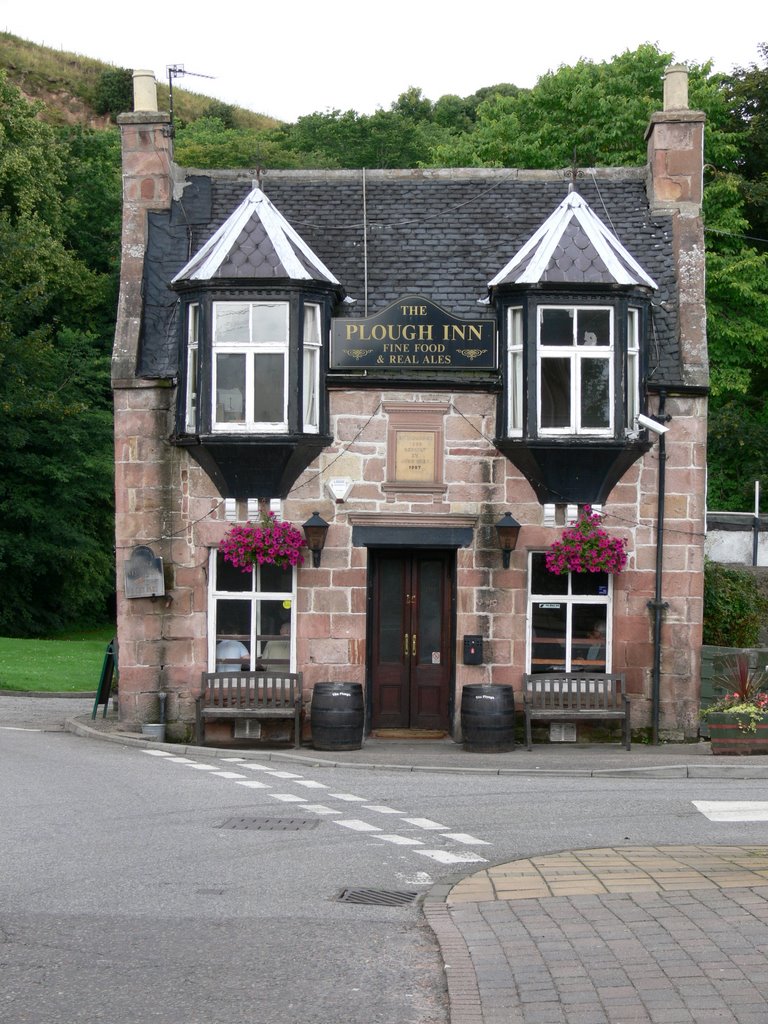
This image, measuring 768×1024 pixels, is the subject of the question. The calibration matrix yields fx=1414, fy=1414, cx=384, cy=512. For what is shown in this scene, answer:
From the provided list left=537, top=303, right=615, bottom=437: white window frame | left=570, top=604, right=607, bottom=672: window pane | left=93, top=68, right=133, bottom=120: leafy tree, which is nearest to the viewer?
left=537, top=303, right=615, bottom=437: white window frame

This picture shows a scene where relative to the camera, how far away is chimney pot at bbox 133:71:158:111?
2147 cm

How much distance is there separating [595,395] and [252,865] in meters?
9.83

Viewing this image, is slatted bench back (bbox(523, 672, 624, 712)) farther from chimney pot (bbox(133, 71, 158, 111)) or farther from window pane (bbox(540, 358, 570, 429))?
chimney pot (bbox(133, 71, 158, 111))

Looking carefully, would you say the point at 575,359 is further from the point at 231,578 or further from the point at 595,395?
the point at 231,578

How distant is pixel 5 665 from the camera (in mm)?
32375

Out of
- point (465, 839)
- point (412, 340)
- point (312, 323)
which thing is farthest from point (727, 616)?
point (465, 839)

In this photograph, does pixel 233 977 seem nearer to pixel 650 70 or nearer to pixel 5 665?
pixel 5 665

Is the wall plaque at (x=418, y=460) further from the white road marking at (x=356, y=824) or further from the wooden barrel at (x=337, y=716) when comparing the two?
the white road marking at (x=356, y=824)

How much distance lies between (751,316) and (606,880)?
30.6 m

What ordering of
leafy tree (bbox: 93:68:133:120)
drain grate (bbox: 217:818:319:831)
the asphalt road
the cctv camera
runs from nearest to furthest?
1. the asphalt road
2. drain grate (bbox: 217:818:319:831)
3. the cctv camera
4. leafy tree (bbox: 93:68:133:120)

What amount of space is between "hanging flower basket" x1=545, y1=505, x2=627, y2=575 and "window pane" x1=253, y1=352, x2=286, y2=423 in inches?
165

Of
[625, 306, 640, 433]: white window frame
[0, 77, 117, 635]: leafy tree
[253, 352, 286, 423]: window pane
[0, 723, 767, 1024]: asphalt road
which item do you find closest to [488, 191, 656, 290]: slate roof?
[625, 306, 640, 433]: white window frame

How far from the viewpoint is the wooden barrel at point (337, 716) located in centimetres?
1848

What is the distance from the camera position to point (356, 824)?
1316 centimetres
